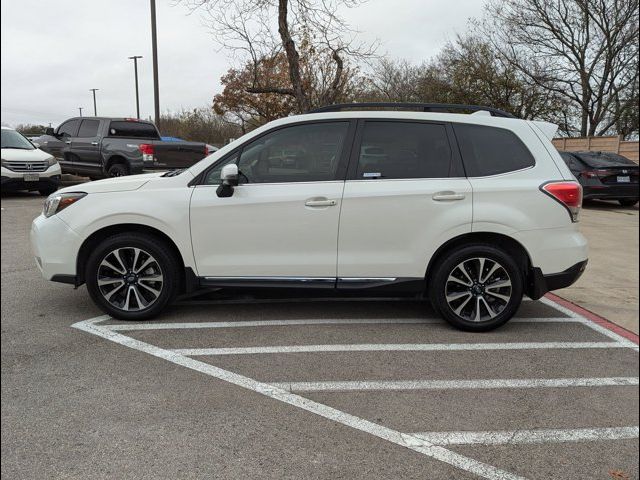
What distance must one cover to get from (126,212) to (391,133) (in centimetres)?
234

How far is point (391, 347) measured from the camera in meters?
4.06

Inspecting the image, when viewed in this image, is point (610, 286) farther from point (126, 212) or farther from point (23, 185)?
point (23, 185)

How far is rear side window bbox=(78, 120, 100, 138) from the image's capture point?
14712 millimetres

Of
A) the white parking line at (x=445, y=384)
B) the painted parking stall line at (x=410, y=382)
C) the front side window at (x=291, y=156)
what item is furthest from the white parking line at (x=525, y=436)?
the front side window at (x=291, y=156)

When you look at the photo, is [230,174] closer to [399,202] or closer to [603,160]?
[399,202]

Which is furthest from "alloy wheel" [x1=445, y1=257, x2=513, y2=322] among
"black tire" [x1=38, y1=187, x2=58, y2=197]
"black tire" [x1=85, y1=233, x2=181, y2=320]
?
"black tire" [x1=38, y1=187, x2=58, y2=197]

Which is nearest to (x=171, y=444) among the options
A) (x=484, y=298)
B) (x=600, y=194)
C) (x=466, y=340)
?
(x=466, y=340)

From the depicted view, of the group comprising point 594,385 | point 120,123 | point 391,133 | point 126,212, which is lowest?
point 594,385

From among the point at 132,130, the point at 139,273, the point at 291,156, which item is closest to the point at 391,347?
the point at 291,156

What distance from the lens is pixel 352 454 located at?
8.53 feet

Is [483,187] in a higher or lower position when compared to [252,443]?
higher

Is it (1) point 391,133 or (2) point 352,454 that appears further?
(1) point 391,133

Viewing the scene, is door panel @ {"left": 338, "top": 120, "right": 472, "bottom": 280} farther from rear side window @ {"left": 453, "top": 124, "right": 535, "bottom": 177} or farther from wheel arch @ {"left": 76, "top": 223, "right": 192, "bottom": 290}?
wheel arch @ {"left": 76, "top": 223, "right": 192, "bottom": 290}

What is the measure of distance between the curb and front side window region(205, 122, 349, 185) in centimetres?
291
